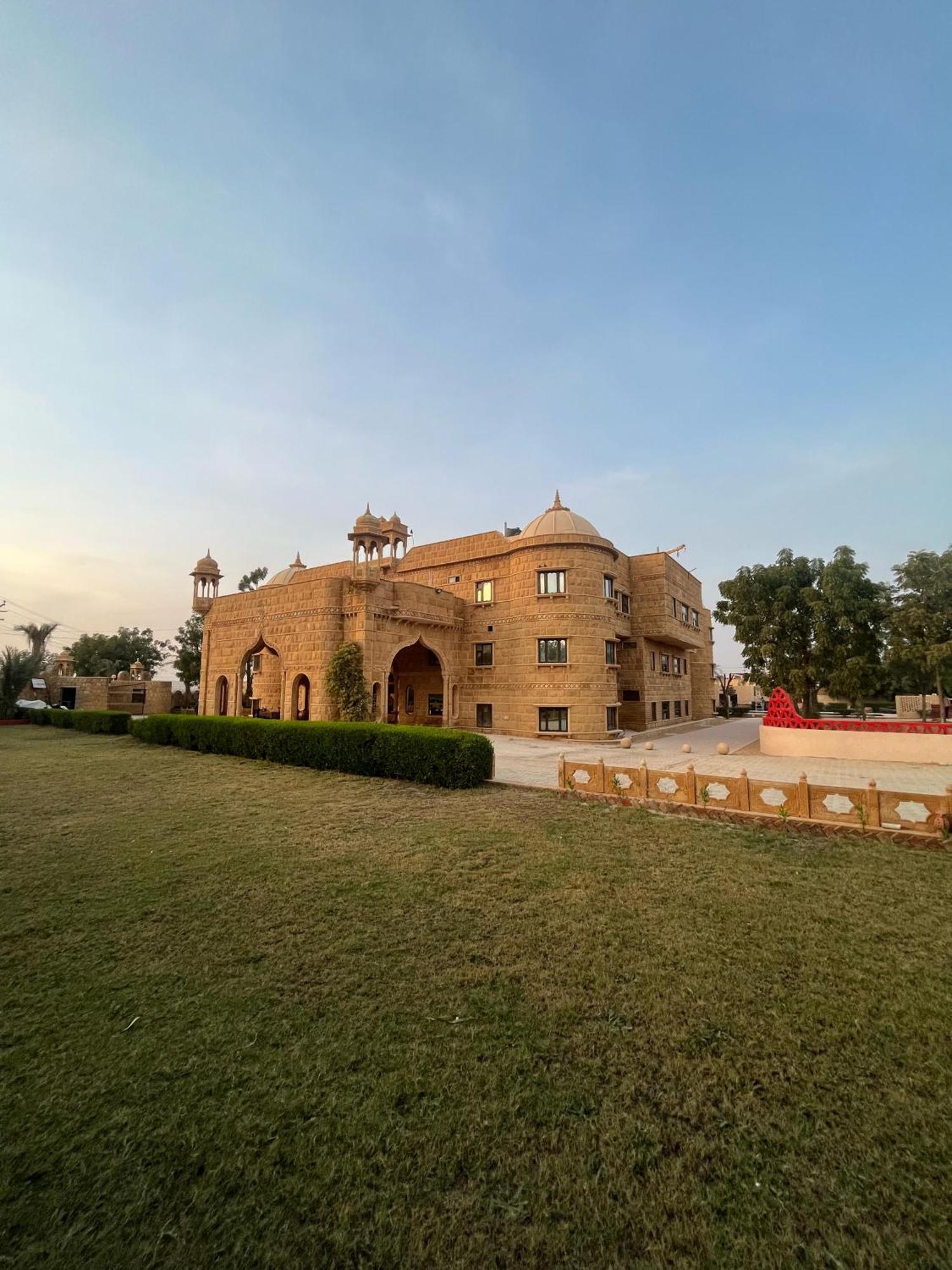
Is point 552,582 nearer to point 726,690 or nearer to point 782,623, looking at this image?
point 782,623

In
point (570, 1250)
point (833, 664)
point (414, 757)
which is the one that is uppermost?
point (833, 664)

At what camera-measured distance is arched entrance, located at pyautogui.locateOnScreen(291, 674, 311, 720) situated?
20391mm

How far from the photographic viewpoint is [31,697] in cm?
3481

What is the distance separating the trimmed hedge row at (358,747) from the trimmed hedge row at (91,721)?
774cm

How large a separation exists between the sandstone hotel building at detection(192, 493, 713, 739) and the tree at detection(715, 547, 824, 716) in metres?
4.39

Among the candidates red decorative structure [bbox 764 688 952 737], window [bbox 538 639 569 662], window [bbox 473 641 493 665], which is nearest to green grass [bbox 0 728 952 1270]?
red decorative structure [bbox 764 688 952 737]

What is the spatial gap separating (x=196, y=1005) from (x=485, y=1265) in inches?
96.7

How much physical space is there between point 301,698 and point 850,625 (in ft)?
69.1

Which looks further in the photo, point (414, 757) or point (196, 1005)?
point (414, 757)

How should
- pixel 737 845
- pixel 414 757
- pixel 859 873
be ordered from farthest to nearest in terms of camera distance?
1. pixel 414 757
2. pixel 737 845
3. pixel 859 873

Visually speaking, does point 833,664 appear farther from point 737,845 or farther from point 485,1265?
point 485,1265

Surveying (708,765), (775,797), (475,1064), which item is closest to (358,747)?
(775,797)

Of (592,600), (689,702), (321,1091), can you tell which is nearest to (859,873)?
(321,1091)

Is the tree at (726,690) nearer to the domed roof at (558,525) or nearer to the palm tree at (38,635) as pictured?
the domed roof at (558,525)
